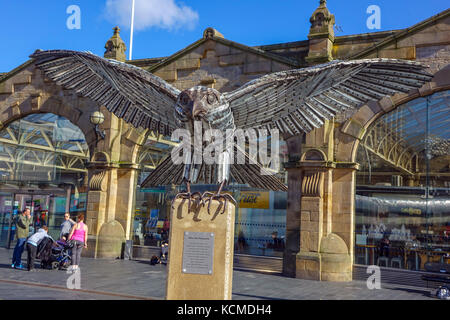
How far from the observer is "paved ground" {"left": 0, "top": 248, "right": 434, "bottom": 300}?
797 cm

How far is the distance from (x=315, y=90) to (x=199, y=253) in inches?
112

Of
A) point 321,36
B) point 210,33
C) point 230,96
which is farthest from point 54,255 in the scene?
point 321,36

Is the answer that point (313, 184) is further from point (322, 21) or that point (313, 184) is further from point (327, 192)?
point (322, 21)

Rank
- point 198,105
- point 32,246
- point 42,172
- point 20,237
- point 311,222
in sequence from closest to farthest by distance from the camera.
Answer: point 198,105
point 32,246
point 20,237
point 311,222
point 42,172

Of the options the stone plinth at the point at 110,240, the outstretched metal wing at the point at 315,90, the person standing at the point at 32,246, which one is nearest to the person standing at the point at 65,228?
the person standing at the point at 32,246

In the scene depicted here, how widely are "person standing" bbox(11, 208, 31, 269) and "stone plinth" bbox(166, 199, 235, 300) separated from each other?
293 inches

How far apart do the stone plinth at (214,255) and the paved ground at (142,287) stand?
8.39 feet

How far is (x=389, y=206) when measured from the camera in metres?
12.2

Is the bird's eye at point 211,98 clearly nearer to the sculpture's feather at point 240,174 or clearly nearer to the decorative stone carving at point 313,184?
the sculpture's feather at point 240,174

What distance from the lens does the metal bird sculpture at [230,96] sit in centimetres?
580

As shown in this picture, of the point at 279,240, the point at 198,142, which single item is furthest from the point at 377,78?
the point at 279,240

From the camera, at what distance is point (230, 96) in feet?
19.3

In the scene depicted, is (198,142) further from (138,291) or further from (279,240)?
(279,240)

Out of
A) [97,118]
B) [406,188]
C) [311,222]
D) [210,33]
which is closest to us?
[311,222]
